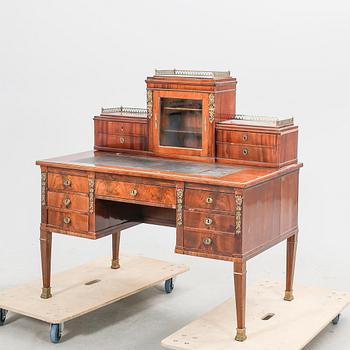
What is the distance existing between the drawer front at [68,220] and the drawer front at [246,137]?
110 centimetres

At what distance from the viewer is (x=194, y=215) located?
21.0 feet

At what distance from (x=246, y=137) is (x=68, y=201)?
1324 mm

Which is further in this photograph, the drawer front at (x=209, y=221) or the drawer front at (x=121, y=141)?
the drawer front at (x=121, y=141)

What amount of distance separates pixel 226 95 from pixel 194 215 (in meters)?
1.06

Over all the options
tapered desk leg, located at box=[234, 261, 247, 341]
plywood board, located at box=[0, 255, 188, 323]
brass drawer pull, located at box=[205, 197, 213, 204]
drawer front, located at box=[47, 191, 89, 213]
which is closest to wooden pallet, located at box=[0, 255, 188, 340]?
plywood board, located at box=[0, 255, 188, 323]

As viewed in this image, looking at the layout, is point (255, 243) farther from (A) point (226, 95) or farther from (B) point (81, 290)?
(B) point (81, 290)

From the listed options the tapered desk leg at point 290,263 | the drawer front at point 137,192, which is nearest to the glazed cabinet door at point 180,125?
the drawer front at point 137,192

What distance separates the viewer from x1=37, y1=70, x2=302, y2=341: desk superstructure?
6.35 meters

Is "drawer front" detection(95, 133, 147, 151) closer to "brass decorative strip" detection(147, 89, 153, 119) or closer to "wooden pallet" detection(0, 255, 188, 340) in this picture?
"brass decorative strip" detection(147, 89, 153, 119)

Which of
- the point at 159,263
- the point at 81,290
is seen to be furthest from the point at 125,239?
the point at 81,290

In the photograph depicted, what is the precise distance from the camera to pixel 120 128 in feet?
24.2

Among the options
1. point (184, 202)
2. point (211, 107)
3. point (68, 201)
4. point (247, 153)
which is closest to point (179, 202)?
point (184, 202)

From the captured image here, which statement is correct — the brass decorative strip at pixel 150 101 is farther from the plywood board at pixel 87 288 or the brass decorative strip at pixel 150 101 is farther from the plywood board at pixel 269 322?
the plywood board at pixel 269 322

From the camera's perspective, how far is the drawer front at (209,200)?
6.28 meters
